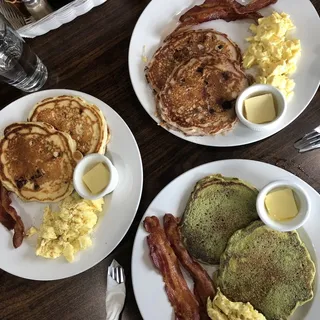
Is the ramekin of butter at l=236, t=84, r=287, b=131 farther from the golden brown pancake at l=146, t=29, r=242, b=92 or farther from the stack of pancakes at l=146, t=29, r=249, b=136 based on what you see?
the golden brown pancake at l=146, t=29, r=242, b=92

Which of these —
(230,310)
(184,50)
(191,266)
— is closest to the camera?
(230,310)

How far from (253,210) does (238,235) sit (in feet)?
0.37

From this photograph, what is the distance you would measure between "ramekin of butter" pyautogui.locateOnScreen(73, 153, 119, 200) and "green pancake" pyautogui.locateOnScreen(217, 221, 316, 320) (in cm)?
51

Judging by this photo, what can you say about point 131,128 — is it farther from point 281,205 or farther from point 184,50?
point 281,205

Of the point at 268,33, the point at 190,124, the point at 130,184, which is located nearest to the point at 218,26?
the point at 268,33

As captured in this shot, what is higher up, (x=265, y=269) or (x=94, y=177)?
(x=94, y=177)

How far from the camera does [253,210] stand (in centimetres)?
197

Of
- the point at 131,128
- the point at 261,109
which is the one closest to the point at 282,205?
the point at 261,109

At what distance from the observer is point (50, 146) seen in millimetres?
2055

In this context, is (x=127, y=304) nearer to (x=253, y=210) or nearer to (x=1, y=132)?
(x=253, y=210)

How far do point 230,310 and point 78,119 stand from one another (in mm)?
928

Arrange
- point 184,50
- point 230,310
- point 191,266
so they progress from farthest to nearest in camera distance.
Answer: point 184,50
point 191,266
point 230,310

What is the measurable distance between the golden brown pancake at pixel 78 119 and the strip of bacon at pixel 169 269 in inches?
14.6

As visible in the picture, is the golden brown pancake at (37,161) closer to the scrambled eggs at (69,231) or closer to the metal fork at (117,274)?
the scrambled eggs at (69,231)
